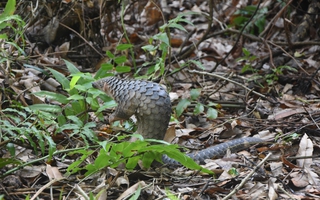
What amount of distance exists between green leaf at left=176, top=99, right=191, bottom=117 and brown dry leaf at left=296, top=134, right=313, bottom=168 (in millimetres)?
1234

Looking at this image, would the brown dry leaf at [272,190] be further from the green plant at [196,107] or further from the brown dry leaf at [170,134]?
the green plant at [196,107]

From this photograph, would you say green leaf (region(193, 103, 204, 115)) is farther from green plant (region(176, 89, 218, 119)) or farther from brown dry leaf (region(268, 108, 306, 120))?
brown dry leaf (region(268, 108, 306, 120))

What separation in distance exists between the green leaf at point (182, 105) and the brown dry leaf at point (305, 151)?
1234 mm

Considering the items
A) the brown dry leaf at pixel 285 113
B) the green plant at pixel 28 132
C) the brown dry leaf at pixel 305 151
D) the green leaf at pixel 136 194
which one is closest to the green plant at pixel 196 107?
the brown dry leaf at pixel 285 113

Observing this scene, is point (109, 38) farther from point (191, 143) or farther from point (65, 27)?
A: point (191, 143)

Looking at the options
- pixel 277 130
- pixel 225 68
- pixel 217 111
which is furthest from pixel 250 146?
pixel 225 68

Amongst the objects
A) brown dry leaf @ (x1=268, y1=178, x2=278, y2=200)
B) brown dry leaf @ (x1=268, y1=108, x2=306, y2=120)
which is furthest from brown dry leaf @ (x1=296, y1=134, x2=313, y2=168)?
brown dry leaf @ (x1=268, y1=108, x2=306, y2=120)

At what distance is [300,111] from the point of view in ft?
17.5

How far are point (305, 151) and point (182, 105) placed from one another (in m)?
1.38

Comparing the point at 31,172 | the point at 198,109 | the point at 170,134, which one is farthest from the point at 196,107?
the point at 31,172

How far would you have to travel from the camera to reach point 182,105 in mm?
5285

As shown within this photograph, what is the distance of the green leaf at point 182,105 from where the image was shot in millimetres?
5219

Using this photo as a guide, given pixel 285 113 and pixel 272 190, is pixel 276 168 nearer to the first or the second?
pixel 272 190

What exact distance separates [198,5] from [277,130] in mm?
5110
